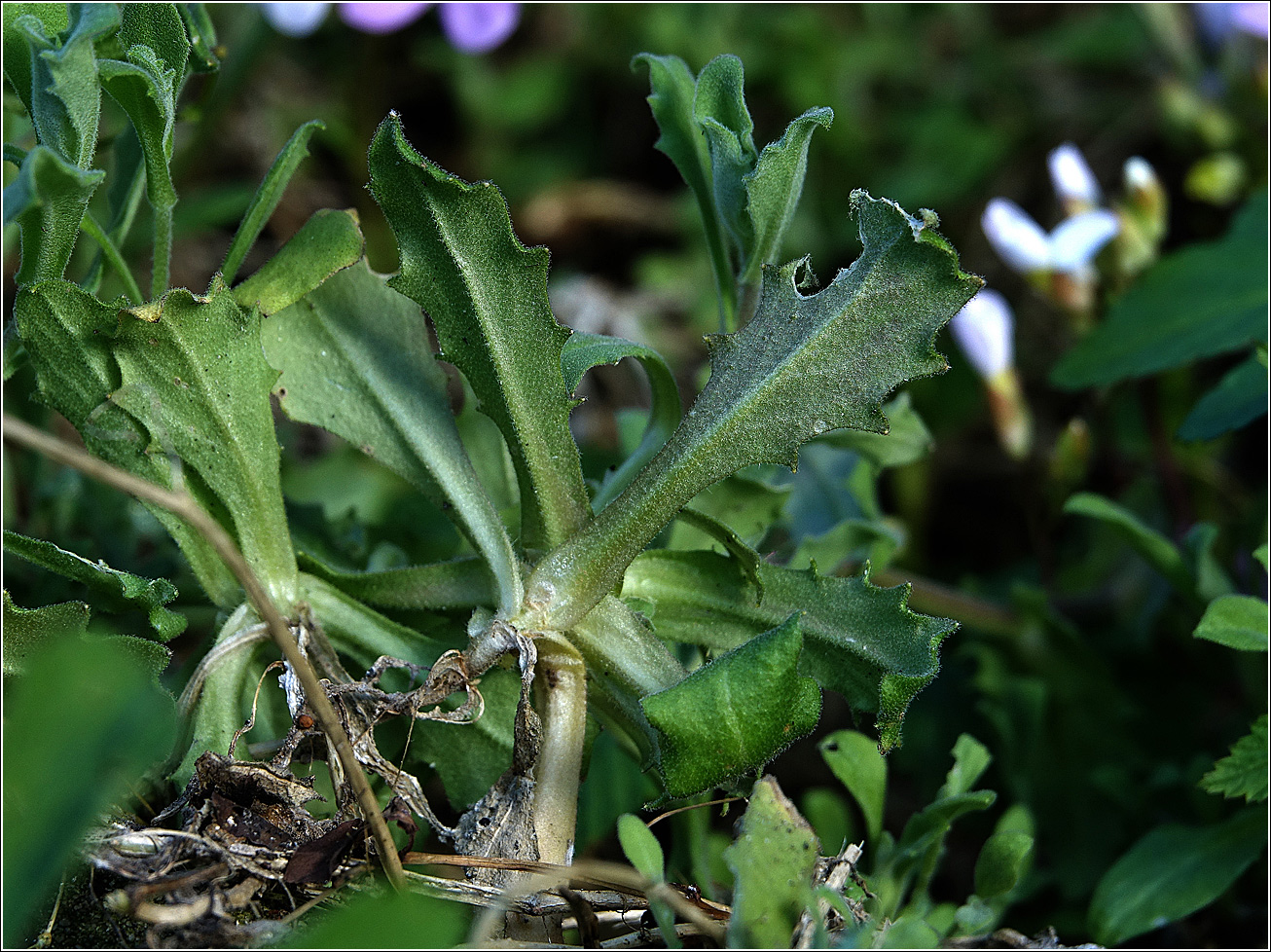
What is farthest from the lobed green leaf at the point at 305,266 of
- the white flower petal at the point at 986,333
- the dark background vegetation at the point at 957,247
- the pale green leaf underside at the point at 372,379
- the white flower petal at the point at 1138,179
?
the white flower petal at the point at 1138,179

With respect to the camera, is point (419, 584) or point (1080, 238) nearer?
point (419, 584)

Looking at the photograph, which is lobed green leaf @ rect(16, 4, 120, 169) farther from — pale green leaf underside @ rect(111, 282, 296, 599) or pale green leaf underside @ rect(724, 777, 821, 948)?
pale green leaf underside @ rect(724, 777, 821, 948)

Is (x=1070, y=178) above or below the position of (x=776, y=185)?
above

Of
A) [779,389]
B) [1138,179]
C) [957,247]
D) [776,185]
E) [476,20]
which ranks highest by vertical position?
[476,20]

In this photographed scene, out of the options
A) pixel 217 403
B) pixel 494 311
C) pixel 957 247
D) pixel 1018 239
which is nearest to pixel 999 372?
pixel 1018 239

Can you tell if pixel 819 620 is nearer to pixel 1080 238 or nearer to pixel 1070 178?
pixel 1080 238
